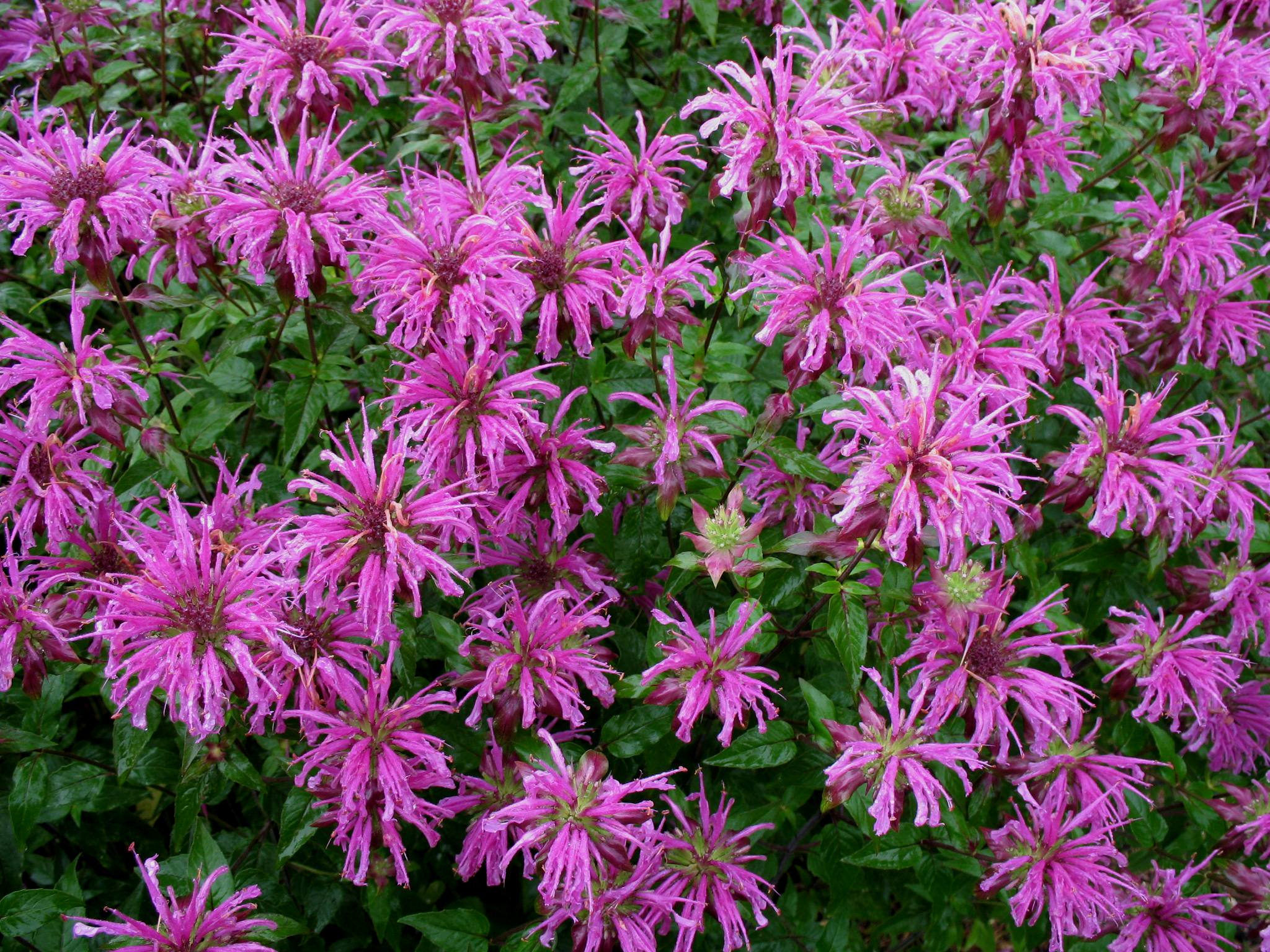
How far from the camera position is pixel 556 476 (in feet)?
5.47

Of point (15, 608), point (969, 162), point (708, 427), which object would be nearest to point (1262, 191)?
point (969, 162)

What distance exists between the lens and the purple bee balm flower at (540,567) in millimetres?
1839

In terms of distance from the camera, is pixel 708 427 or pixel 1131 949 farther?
pixel 1131 949

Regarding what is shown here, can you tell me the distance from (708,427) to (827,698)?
1.81 feet

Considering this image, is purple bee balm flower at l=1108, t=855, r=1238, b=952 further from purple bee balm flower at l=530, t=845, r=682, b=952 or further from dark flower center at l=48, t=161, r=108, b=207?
dark flower center at l=48, t=161, r=108, b=207

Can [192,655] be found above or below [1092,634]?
above

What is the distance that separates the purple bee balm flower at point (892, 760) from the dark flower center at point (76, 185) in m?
1.65

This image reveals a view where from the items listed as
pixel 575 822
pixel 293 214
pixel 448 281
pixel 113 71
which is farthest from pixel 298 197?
pixel 575 822

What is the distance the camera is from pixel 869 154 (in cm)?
245

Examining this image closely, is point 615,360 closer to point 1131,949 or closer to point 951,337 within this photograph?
point 951,337

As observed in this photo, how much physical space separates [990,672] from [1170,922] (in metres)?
0.78

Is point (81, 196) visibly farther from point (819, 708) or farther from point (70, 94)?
point (819, 708)

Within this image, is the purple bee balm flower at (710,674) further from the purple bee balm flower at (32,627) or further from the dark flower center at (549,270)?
the purple bee balm flower at (32,627)

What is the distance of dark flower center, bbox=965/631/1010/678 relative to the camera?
67.9 inches
